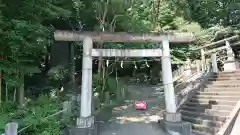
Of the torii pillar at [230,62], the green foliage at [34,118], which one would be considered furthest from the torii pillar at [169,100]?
the torii pillar at [230,62]

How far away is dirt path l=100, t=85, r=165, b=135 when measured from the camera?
856cm

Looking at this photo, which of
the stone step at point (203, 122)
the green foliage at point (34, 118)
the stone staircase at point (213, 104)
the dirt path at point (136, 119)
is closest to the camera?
the green foliage at point (34, 118)

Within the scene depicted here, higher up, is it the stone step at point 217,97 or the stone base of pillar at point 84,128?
the stone step at point 217,97

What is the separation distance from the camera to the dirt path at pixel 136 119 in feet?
28.1

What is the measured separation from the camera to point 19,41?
7.73 m

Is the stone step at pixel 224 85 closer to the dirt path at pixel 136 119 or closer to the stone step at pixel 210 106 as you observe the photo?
the stone step at pixel 210 106

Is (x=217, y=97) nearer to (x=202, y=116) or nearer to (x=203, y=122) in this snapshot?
(x=202, y=116)

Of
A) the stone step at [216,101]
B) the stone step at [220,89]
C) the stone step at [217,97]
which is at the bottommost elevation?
the stone step at [216,101]

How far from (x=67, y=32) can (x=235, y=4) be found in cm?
1359

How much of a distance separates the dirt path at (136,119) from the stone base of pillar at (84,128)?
1.98ft

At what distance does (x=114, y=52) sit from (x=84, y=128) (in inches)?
119

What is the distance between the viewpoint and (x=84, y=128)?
7832 millimetres

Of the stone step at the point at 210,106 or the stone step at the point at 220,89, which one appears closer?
the stone step at the point at 210,106

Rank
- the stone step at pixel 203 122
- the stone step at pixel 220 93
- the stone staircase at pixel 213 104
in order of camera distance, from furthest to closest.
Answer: the stone step at pixel 220 93, the stone staircase at pixel 213 104, the stone step at pixel 203 122
